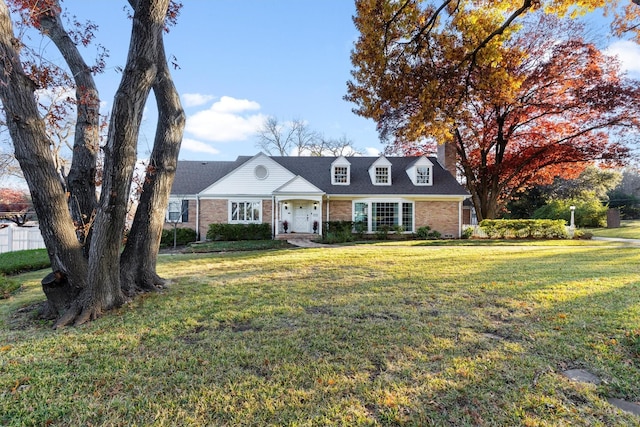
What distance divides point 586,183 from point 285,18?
36287mm

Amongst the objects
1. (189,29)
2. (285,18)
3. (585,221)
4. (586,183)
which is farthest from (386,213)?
(586,183)

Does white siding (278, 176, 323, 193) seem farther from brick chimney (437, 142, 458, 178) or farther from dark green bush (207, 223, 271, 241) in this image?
brick chimney (437, 142, 458, 178)

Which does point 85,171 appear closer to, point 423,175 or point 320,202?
point 320,202

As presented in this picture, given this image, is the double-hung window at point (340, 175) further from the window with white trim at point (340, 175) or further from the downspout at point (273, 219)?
the downspout at point (273, 219)

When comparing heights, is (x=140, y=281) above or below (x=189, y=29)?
below

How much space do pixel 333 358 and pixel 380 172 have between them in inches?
702

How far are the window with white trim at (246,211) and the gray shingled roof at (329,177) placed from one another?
268 cm

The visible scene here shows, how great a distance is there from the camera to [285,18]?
9828 mm

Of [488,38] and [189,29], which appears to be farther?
[189,29]

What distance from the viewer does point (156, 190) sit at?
577 cm

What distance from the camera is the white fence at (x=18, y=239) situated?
506 inches

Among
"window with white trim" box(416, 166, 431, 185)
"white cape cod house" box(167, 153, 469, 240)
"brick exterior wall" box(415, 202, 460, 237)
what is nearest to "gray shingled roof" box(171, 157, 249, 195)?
"white cape cod house" box(167, 153, 469, 240)

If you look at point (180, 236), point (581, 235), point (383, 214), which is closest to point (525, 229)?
point (581, 235)

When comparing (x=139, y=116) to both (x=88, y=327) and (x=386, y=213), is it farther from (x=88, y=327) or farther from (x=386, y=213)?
(x=386, y=213)
